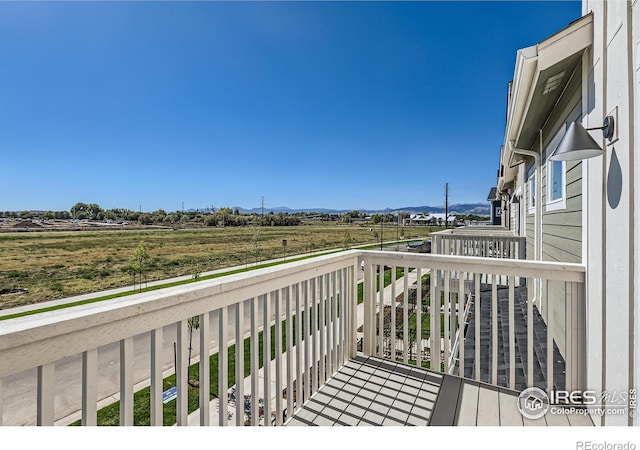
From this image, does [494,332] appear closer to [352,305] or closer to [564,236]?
[352,305]

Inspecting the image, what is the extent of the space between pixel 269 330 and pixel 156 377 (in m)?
0.58

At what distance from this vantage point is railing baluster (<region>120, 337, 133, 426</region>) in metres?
1.00

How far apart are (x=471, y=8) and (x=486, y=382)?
12.7ft

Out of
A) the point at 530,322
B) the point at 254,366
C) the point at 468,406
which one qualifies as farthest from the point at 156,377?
the point at 530,322

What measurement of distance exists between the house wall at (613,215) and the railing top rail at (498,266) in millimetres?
103

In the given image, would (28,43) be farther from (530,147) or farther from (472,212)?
(472,212)

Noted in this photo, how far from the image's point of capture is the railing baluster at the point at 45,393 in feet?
2.68

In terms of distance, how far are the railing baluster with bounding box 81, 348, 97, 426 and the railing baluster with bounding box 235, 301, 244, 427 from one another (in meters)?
0.53

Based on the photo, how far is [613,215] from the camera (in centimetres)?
140

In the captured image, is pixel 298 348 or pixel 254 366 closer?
pixel 254 366

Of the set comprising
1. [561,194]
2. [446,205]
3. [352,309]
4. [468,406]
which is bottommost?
[468,406]

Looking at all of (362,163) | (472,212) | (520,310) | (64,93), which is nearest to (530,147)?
(520,310)

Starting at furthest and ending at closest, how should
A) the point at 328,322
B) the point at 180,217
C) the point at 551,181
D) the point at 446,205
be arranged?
the point at 446,205, the point at 180,217, the point at 551,181, the point at 328,322

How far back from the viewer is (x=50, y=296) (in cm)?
189
